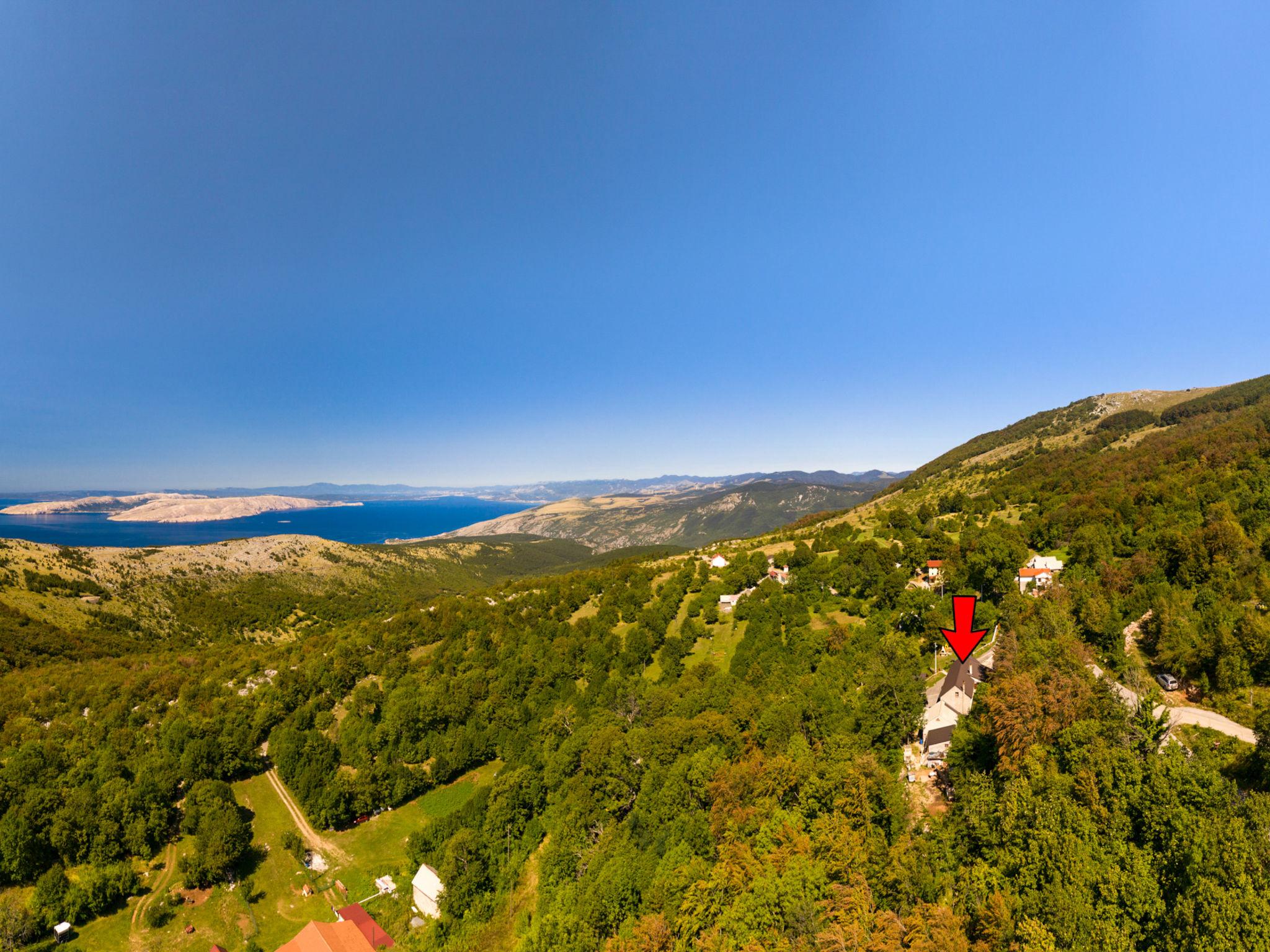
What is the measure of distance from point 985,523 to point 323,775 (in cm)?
10462

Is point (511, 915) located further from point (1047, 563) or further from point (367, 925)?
point (1047, 563)

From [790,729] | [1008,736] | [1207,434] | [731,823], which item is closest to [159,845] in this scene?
[731,823]

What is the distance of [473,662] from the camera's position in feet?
225

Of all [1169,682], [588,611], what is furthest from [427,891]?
[1169,682]

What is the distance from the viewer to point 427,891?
35.9m

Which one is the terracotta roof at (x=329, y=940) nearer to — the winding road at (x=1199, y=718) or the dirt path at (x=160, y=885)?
the dirt path at (x=160, y=885)

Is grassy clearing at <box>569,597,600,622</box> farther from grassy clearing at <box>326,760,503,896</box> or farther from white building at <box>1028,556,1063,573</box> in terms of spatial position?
white building at <box>1028,556,1063,573</box>

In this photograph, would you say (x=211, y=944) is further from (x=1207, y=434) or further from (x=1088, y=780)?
(x=1207, y=434)

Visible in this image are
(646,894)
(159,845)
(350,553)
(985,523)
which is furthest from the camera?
(350,553)

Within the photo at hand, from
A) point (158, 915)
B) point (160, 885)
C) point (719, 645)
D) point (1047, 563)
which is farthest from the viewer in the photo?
point (719, 645)

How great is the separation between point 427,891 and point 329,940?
687cm

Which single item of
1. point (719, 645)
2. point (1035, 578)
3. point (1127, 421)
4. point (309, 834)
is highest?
point (1127, 421)

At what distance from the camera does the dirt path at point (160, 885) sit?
35.8 meters

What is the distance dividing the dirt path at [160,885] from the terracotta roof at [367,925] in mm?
14593
